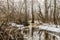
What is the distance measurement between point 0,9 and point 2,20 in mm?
118

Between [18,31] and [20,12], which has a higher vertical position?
[20,12]

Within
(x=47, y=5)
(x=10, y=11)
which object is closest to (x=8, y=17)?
(x=10, y=11)

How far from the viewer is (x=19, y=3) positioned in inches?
49.4

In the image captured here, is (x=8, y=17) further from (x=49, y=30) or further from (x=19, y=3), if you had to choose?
(x=49, y=30)

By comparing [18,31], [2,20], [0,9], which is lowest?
[18,31]

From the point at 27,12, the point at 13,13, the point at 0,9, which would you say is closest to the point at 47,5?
the point at 27,12

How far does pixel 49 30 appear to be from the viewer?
121 centimetres

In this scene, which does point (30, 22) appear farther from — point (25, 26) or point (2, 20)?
point (2, 20)

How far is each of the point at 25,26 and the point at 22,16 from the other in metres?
0.11

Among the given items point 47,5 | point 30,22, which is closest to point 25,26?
point 30,22

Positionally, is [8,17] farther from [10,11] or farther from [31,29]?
[31,29]

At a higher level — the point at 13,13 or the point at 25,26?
the point at 13,13

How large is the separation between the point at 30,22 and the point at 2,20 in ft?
0.99

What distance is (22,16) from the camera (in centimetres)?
126
